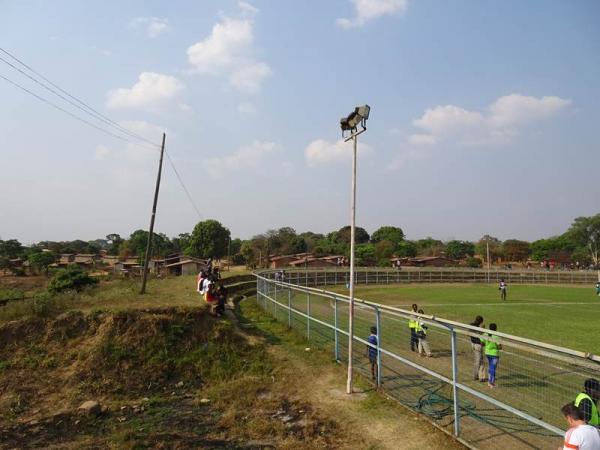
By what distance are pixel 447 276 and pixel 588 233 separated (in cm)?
7125

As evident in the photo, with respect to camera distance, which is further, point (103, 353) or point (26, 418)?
point (103, 353)

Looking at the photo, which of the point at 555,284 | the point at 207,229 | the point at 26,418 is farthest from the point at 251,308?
the point at 207,229

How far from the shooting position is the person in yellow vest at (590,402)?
16.5ft

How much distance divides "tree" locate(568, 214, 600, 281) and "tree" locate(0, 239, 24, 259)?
395 ft

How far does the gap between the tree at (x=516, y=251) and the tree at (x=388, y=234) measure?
25816mm

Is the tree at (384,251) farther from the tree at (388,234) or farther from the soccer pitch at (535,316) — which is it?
the soccer pitch at (535,316)

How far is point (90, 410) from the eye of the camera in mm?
8367

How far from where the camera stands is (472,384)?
9516 mm

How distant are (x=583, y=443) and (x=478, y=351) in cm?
572

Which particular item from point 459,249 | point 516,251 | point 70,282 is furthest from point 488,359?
point 459,249

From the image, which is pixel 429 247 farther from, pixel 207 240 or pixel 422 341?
pixel 422 341

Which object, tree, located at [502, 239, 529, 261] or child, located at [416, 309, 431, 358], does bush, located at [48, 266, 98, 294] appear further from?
tree, located at [502, 239, 529, 261]

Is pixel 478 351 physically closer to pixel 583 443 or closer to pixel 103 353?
pixel 583 443

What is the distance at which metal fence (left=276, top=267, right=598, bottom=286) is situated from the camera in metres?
46.6
